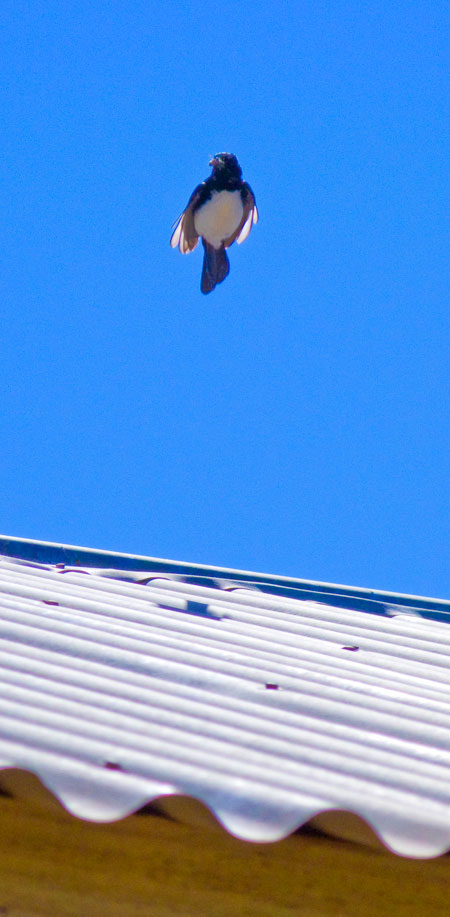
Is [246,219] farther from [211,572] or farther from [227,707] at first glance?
[227,707]

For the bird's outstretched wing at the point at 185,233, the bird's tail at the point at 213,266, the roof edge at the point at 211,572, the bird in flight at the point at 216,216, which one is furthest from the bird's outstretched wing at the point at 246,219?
the roof edge at the point at 211,572

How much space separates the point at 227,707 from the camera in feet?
6.70

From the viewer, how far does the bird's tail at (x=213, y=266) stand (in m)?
7.51

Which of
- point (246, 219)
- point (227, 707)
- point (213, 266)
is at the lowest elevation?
point (227, 707)

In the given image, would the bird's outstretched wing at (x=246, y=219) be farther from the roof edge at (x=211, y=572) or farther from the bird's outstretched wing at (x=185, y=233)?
the roof edge at (x=211, y=572)

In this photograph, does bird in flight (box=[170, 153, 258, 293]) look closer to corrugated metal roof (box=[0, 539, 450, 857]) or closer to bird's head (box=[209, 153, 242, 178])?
bird's head (box=[209, 153, 242, 178])

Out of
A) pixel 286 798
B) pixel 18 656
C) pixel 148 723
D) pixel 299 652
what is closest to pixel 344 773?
pixel 286 798

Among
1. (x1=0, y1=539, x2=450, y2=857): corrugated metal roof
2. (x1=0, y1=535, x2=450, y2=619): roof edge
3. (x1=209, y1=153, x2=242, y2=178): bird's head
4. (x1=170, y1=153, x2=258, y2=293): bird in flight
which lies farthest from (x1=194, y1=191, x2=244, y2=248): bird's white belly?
(x1=0, y1=539, x2=450, y2=857): corrugated metal roof

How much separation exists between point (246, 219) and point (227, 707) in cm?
589

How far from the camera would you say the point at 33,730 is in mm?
1664

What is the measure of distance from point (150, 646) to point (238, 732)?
61 centimetres

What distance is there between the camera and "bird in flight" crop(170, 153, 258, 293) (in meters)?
7.21

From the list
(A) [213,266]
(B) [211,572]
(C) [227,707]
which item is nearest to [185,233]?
(A) [213,266]

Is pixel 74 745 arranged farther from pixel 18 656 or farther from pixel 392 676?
pixel 392 676
